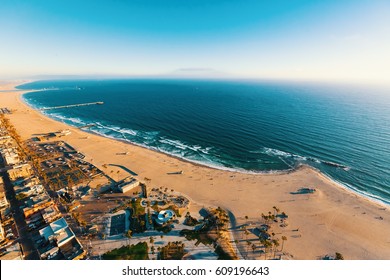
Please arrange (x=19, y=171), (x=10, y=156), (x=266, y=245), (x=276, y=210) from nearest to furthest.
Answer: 1. (x=266, y=245)
2. (x=276, y=210)
3. (x=19, y=171)
4. (x=10, y=156)

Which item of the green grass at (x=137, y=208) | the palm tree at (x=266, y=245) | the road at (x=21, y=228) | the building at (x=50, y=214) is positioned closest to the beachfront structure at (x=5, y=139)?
the road at (x=21, y=228)

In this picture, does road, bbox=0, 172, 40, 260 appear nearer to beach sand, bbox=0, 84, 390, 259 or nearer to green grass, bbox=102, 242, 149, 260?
green grass, bbox=102, 242, 149, 260

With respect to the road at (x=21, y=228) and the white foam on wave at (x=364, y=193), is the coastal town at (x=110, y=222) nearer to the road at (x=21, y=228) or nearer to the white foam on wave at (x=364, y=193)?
the road at (x=21, y=228)

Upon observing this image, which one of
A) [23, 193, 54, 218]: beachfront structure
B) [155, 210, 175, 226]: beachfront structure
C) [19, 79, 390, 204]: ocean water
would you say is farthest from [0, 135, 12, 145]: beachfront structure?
[155, 210, 175, 226]: beachfront structure

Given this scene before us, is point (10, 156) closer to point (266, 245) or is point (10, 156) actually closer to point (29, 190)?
point (29, 190)

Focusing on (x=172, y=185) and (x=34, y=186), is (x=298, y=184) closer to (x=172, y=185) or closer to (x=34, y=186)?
(x=172, y=185)

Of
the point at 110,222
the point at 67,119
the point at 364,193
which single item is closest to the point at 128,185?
the point at 110,222
